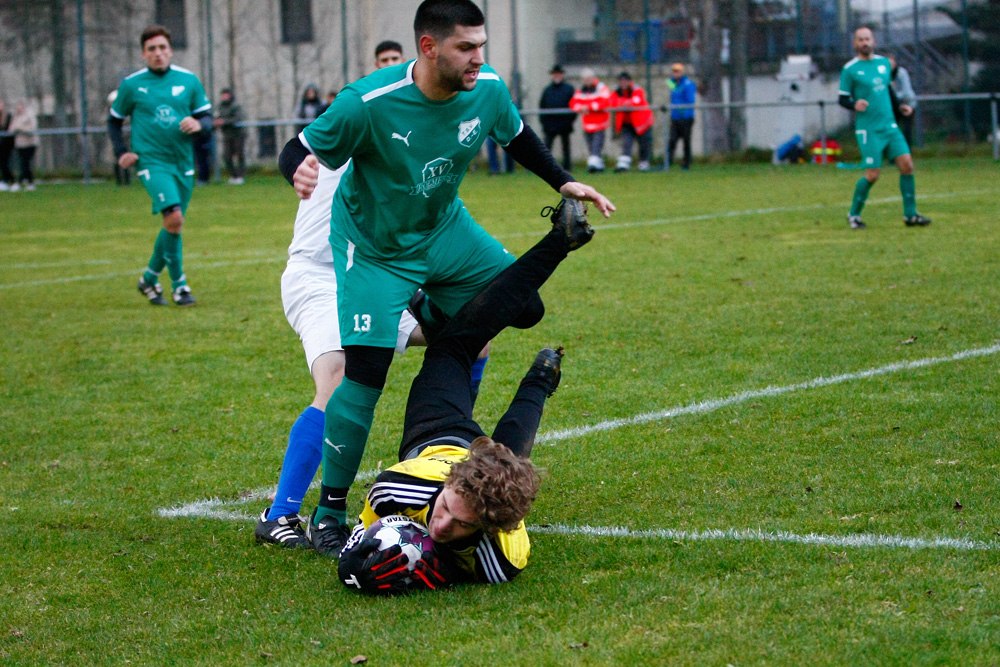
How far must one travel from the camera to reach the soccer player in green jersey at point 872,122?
13133 mm

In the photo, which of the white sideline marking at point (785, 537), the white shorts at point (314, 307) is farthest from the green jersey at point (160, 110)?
the white sideline marking at point (785, 537)

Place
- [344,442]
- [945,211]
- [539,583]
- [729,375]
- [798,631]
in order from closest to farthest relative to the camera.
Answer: [798,631] < [539,583] < [344,442] < [729,375] < [945,211]

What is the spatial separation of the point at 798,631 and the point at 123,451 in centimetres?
364

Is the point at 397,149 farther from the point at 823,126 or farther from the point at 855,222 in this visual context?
the point at 823,126

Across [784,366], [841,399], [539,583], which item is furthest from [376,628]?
[784,366]

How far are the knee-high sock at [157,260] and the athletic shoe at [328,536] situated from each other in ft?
20.2

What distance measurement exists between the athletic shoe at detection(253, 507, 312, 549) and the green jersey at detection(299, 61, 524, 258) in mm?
1053

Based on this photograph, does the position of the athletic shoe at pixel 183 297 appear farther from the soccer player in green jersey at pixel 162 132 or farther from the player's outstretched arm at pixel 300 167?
the player's outstretched arm at pixel 300 167

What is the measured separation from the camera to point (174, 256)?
33.4ft

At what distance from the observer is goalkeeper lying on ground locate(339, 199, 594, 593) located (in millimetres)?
3770

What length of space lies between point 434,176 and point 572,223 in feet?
1.94

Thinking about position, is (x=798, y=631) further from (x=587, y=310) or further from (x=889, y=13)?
(x=889, y=13)

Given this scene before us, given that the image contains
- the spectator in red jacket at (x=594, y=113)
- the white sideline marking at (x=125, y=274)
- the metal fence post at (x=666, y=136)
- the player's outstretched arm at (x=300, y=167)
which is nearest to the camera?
the player's outstretched arm at (x=300, y=167)

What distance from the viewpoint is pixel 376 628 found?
360 centimetres
